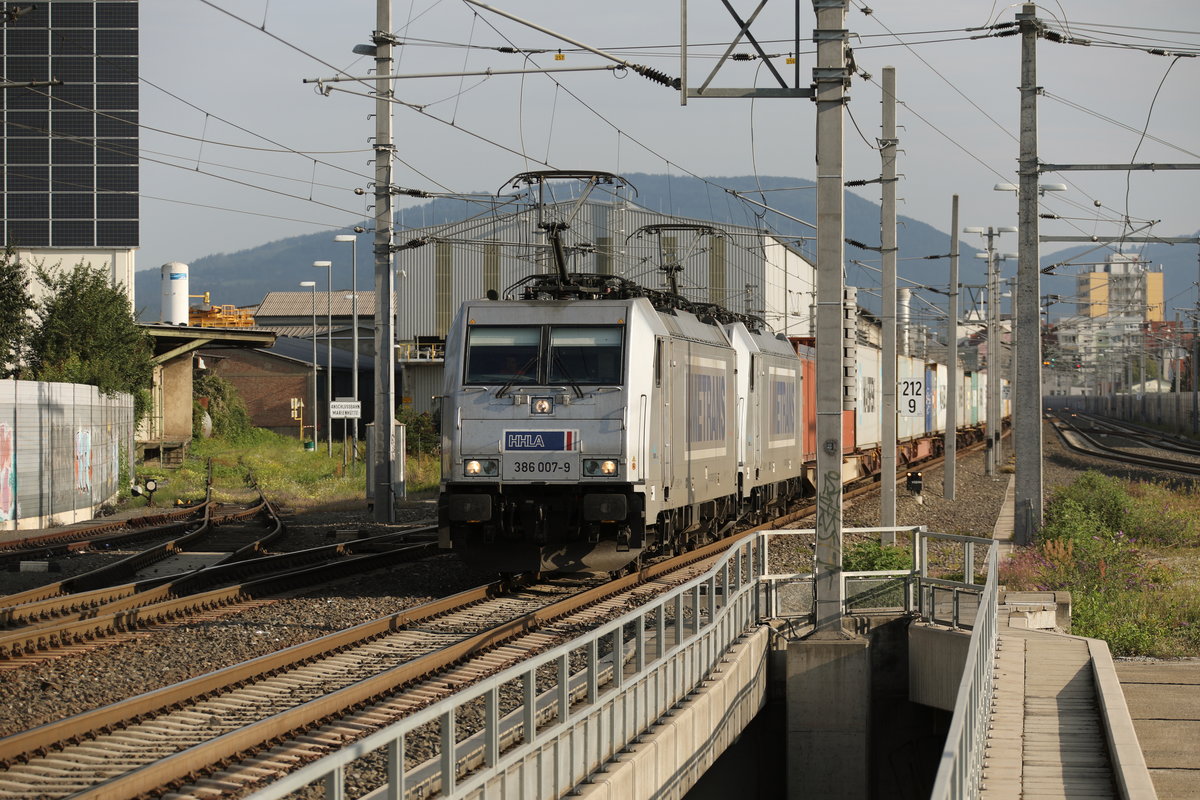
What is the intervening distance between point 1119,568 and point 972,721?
1255 cm

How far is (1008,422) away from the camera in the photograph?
99.2 metres

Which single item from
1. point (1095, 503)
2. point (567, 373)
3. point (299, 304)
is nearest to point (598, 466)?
point (567, 373)

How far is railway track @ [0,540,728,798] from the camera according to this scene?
8070 mm

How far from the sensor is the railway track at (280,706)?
8070 millimetres

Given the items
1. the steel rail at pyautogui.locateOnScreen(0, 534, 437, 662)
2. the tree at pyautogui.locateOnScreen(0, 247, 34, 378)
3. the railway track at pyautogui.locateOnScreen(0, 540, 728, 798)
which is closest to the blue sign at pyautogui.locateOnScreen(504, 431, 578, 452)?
the railway track at pyautogui.locateOnScreen(0, 540, 728, 798)

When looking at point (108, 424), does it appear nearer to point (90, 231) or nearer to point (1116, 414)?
point (90, 231)

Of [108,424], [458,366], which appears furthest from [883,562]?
[108,424]

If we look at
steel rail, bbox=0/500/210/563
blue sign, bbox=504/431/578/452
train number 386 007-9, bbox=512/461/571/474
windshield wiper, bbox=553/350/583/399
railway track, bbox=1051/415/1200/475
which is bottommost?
steel rail, bbox=0/500/210/563

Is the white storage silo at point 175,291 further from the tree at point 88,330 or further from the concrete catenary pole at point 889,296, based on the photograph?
the concrete catenary pole at point 889,296

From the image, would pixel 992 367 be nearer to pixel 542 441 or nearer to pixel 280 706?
pixel 542 441

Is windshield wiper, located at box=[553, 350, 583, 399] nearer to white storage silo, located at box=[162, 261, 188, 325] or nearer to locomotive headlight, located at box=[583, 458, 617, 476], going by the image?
locomotive headlight, located at box=[583, 458, 617, 476]

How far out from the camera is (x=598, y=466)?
1588 cm

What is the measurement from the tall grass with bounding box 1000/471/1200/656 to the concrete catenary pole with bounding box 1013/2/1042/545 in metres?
0.56

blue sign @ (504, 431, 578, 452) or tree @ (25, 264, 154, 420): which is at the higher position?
tree @ (25, 264, 154, 420)
